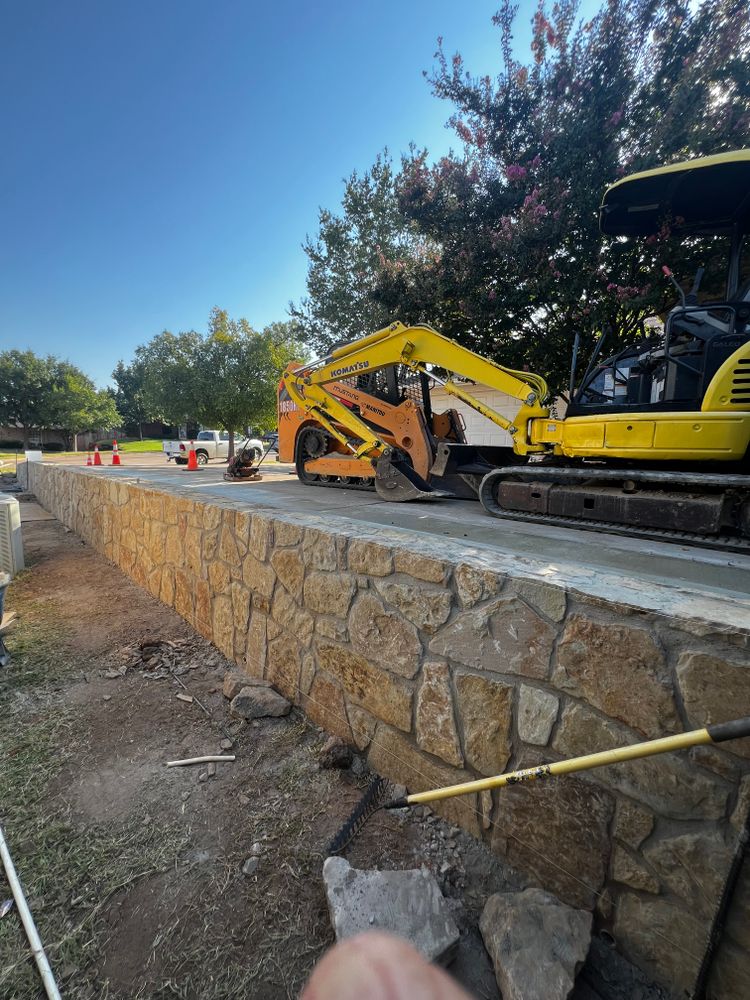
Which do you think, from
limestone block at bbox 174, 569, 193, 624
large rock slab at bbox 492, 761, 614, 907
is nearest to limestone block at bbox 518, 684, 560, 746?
large rock slab at bbox 492, 761, 614, 907

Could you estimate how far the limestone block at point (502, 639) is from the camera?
1770mm

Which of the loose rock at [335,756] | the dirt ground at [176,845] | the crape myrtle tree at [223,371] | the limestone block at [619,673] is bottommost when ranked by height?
the dirt ground at [176,845]

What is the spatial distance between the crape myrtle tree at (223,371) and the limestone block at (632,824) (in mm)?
14587

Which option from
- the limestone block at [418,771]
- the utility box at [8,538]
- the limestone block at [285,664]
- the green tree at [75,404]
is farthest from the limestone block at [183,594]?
the green tree at [75,404]

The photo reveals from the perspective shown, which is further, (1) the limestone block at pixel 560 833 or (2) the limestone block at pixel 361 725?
(2) the limestone block at pixel 361 725

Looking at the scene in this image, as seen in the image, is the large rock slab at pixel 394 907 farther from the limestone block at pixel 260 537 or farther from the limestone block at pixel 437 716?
the limestone block at pixel 260 537

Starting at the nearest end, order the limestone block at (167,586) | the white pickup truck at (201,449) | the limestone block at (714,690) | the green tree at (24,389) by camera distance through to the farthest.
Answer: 1. the limestone block at (714,690)
2. the limestone block at (167,586)
3. the white pickup truck at (201,449)
4. the green tree at (24,389)

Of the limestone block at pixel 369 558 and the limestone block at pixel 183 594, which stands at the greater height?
the limestone block at pixel 369 558

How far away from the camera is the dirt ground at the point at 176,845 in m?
1.52

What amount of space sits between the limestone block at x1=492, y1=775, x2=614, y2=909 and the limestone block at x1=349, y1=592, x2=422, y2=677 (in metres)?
0.69

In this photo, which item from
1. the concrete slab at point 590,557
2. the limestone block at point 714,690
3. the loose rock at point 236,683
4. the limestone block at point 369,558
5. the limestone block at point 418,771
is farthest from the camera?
the loose rock at point 236,683

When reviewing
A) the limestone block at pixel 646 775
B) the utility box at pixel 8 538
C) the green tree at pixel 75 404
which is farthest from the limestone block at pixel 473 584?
the green tree at pixel 75 404

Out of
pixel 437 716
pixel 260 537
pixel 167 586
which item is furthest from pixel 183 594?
pixel 437 716

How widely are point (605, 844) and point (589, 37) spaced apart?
9.36 meters
